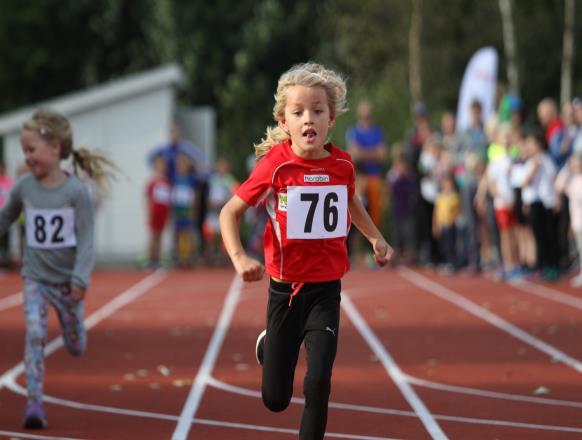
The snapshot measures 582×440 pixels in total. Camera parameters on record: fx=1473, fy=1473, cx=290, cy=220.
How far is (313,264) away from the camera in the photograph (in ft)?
21.5

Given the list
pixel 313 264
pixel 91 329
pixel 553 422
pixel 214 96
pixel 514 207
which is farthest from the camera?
pixel 214 96

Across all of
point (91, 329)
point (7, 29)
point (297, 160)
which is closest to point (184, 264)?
point (91, 329)

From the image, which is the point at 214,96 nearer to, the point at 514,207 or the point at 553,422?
the point at 514,207

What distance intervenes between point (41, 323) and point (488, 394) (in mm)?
2846

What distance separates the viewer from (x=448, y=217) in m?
20.7

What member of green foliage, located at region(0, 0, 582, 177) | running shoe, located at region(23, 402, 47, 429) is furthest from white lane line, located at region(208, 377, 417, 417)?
green foliage, located at region(0, 0, 582, 177)

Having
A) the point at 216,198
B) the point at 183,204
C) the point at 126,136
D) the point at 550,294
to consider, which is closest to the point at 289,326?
the point at 550,294

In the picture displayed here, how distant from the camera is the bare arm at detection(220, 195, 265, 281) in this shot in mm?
5996

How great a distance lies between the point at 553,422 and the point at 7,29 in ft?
146

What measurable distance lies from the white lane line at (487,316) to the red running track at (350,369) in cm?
3

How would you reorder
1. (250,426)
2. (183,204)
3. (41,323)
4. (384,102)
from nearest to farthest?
(250,426)
(41,323)
(183,204)
(384,102)

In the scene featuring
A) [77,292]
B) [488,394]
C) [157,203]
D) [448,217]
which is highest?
[77,292]

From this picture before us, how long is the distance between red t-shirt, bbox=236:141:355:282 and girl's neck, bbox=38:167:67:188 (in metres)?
2.13

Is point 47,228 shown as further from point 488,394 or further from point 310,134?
point 488,394
